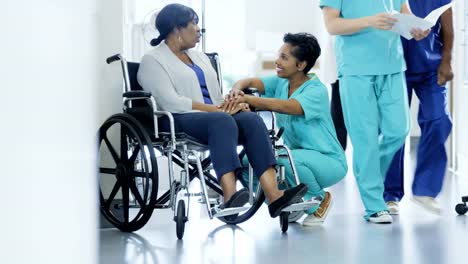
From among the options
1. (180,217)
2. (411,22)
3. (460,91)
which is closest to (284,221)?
(180,217)

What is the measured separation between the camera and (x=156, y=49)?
3078 millimetres

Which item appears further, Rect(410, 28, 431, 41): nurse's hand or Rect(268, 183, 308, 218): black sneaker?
Rect(410, 28, 431, 41): nurse's hand

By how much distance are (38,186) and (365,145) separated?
2.88 m

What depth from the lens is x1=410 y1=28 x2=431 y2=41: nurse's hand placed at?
295 cm

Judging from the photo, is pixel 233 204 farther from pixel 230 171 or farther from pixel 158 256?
pixel 158 256

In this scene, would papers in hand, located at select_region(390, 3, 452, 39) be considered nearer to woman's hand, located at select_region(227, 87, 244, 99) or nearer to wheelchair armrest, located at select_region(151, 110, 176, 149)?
woman's hand, located at select_region(227, 87, 244, 99)

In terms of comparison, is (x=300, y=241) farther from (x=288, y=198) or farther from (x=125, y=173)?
(x=125, y=173)

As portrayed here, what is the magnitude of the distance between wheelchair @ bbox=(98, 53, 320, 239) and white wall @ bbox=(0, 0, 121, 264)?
2.35m

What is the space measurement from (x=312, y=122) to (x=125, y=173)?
2.51ft

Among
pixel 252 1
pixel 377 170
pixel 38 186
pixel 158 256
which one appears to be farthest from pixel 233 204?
pixel 252 1

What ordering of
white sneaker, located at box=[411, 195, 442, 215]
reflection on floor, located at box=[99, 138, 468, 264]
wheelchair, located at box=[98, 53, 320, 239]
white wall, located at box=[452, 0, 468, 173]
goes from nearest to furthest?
reflection on floor, located at box=[99, 138, 468, 264], wheelchair, located at box=[98, 53, 320, 239], white sneaker, located at box=[411, 195, 442, 215], white wall, located at box=[452, 0, 468, 173]

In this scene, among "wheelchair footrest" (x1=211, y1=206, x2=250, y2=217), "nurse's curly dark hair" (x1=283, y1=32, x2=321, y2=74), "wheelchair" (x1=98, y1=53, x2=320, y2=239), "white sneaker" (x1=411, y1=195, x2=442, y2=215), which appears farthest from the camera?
"white sneaker" (x1=411, y1=195, x2=442, y2=215)


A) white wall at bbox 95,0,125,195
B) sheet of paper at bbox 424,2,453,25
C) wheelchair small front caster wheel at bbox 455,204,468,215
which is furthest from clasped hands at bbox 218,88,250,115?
wheelchair small front caster wheel at bbox 455,204,468,215

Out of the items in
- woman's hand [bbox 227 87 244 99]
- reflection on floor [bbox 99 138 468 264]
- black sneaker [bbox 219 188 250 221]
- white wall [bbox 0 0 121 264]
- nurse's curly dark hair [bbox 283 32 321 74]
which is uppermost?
nurse's curly dark hair [bbox 283 32 321 74]
